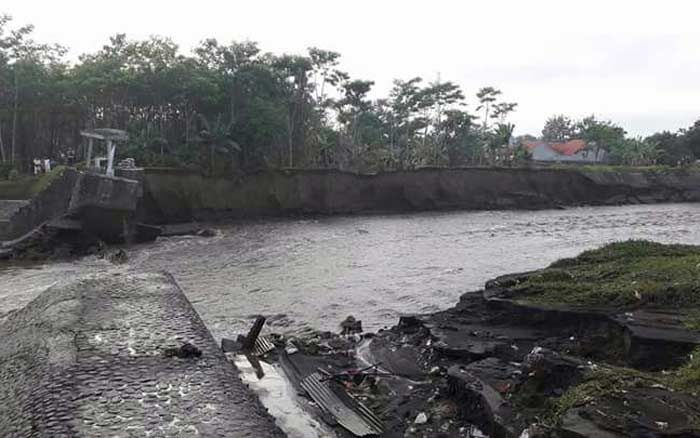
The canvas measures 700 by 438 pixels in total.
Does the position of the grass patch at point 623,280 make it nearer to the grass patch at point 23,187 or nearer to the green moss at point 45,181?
the green moss at point 45,181

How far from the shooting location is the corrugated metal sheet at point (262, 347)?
422 inches

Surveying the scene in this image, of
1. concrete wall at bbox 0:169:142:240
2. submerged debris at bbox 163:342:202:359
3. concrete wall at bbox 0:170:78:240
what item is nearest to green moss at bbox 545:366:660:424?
submerged debris at bbox 163:342:202:359

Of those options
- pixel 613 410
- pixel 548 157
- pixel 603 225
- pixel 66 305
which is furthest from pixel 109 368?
pixel 548 157

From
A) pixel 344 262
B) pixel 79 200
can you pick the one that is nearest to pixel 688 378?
pixel 344 262

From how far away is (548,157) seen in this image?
7594 centimetres

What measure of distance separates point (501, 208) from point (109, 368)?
41.7 metres

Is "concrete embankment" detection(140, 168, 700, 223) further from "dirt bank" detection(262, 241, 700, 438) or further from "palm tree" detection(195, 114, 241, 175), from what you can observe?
"dirt bank" detection(262, 241, 700, 438)

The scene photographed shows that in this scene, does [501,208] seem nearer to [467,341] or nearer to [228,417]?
[467,341]

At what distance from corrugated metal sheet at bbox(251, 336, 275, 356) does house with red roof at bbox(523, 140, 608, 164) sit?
64137 mm

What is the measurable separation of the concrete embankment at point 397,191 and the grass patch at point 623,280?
25.9 m

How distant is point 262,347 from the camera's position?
10.9 m

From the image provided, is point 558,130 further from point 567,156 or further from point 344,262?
point 344,262

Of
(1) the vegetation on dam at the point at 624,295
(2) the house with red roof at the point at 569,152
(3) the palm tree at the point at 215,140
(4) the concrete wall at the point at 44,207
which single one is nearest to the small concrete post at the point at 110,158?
(4) the concrete wall at the point at 44,207

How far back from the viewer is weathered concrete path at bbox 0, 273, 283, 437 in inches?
217
